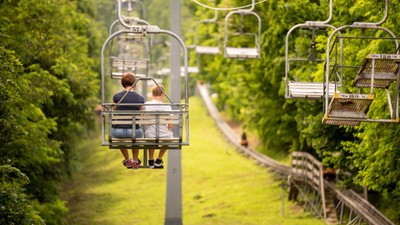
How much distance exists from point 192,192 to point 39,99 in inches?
741

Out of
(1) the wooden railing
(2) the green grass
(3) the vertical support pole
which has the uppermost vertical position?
(3) the vertical support pole

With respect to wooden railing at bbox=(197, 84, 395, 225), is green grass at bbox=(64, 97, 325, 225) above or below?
below

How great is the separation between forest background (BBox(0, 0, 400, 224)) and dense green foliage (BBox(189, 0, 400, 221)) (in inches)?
1.4

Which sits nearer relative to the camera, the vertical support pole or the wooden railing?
the vertical support pole

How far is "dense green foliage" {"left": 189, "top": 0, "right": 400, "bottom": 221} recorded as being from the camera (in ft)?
100

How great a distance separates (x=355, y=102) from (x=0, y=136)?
403 inches

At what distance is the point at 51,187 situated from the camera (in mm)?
45062

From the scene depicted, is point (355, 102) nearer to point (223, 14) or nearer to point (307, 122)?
point (307, 122)

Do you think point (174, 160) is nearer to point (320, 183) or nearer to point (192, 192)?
point (320, 183)

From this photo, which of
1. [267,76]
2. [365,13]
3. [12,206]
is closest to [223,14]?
[267,76]

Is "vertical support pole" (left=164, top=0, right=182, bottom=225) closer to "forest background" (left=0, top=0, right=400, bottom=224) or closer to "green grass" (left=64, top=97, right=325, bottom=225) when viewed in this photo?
"forest background" (left=0, top=0, right=400, bottom=224)

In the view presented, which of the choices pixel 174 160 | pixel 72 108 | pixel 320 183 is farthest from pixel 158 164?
pixel 72 108

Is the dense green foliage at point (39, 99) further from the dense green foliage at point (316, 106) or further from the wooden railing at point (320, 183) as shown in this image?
the wooden railing at point (320, 183)

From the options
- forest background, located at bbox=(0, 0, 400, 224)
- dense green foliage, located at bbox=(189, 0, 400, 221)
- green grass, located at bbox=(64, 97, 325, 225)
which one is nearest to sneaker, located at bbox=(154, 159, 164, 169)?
forest background, located at bbox=(0, 0, 400, 224)
